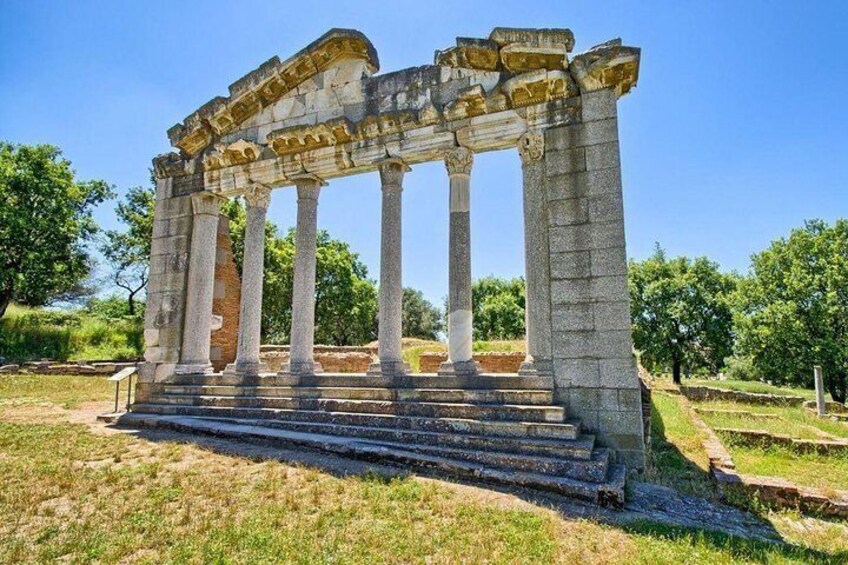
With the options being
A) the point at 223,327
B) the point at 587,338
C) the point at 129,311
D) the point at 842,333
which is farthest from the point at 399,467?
the point at 129,311

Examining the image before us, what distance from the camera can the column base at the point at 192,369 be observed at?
39.7 ft

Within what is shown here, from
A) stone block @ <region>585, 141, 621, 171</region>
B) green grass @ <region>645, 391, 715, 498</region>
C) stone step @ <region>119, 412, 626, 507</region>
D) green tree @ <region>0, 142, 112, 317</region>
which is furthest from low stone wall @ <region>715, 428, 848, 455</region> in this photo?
green tree @ <region>0, 142, 112, 317</region>

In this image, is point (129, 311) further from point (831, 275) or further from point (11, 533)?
point (831, 275)

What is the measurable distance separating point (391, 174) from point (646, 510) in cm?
786

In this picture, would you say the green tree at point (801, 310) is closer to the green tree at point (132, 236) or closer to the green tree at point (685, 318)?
the green tree at point (685, 318)

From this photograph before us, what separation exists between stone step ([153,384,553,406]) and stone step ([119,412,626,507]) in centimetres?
107

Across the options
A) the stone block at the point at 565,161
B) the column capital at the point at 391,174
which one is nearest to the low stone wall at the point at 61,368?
the column capital at the point at 391,174

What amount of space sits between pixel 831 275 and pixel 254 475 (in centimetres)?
3241

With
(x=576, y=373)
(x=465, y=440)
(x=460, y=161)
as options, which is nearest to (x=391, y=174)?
(x=460, y=161)

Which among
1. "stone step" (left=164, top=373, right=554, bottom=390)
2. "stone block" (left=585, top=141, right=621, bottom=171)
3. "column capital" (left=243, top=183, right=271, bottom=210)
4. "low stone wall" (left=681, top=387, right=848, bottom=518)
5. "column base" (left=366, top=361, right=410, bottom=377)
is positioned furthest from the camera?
"column capital" (left=243, top=183, right=271, bottom=210)

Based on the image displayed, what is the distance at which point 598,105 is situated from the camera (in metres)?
9.07

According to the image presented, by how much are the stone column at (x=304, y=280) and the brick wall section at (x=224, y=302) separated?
4.27 meters

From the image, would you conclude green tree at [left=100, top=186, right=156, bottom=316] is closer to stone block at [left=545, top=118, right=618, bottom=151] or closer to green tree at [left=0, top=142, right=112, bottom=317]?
green tree at [left=0, top=142, right=112, bottom=317]

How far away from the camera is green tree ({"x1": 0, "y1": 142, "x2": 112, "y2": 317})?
27938mm
